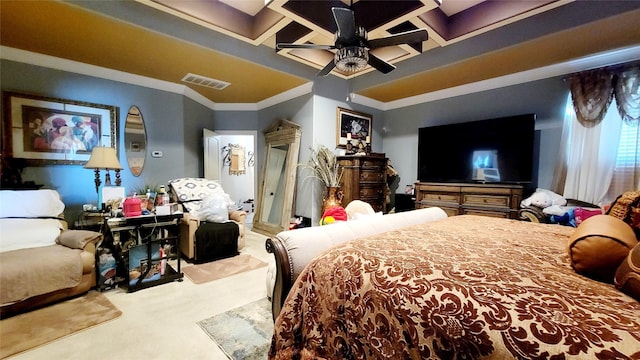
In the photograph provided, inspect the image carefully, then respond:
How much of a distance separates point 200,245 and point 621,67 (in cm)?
544

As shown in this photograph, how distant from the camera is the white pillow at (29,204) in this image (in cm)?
233

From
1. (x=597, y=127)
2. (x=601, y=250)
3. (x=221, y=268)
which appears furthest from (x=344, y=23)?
(x=597, y=127)

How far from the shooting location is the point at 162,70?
3.44 metres

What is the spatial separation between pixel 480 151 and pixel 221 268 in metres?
4.04

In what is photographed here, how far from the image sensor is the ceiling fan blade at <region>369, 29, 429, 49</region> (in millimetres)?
2084

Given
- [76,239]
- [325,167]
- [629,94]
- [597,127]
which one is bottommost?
[76,239]

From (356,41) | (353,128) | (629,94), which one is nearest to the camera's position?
(356,41)

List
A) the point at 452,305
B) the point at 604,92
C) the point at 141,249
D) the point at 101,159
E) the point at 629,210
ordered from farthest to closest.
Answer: the point at 604,92
the point at 101,159
the point at 141,249
the point at 629,210
the point at 452,305

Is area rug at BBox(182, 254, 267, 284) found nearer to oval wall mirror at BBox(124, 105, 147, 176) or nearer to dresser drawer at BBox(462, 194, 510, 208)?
oval wall mirror at BBox(124, 105, 147, 176)

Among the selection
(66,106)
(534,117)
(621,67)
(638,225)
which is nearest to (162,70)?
(66,106)

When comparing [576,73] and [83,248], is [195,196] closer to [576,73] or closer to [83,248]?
[83,248]

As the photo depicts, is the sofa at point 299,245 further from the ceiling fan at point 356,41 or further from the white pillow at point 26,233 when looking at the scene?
the white pillow at point 26,233

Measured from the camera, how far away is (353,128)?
467 cm

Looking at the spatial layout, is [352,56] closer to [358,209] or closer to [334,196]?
[358,209]
